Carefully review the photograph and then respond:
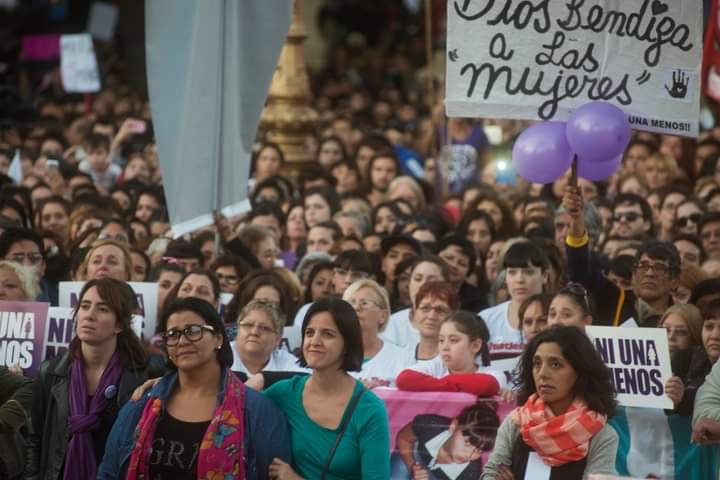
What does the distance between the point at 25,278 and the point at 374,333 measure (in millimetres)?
1995

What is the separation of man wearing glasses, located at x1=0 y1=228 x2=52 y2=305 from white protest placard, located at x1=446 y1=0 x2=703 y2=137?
10.1ft

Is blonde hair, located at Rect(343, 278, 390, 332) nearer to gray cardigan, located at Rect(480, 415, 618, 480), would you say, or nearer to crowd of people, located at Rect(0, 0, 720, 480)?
crowd of people, located at Rect(0, 0, 720, 480)

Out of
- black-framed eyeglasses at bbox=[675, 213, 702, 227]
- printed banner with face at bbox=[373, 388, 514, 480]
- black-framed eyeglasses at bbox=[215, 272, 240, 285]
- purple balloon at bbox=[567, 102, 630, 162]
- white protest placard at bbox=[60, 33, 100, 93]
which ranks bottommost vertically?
printed banner with face at bbox=[373, 388, 514, 480]

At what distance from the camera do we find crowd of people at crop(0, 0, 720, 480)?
8.02 metres

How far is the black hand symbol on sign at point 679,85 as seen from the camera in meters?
10.5

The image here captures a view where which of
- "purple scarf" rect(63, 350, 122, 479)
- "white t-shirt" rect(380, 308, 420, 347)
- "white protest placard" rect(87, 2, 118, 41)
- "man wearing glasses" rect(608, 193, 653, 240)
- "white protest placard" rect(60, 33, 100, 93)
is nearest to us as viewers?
"purple scarf" rect(63, 350, 122, 479)

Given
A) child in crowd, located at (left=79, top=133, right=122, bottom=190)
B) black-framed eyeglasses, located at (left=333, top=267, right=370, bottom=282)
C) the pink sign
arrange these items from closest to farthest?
black-framed eyeglasses, located at (left=333, top=267, right=370, bottom=282) → child in crowd, located at (left=79, top=133, right=122, bottom=190) → the pink sign

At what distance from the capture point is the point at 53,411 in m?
8.90

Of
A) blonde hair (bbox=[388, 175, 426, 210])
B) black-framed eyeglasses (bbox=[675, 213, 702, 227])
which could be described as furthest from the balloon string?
blonde hair (bbox=[388, 175, 426, 210])

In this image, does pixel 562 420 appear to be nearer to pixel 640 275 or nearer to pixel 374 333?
pixel 374 333

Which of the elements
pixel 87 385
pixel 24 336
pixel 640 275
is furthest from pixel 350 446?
pixel 640 275

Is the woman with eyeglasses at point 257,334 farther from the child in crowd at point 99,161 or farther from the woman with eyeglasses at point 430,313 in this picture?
the child in crowd at point 99,161

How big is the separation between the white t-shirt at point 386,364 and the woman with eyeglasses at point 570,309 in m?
0.89

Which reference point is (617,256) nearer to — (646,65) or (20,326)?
(646,65)
